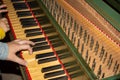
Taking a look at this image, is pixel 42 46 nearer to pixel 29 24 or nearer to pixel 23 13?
pixel 29 24

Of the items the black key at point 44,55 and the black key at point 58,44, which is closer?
the black key at point 58,44

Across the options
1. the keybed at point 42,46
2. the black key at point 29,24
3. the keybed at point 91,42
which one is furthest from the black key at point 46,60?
the black key at point 29,24

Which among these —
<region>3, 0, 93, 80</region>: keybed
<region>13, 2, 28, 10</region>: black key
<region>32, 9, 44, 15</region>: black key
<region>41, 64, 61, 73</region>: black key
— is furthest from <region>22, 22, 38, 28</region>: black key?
<region>41, 64, 61, 73</region>: black key

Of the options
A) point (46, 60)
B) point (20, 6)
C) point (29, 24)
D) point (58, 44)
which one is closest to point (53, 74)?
point (46, 60)

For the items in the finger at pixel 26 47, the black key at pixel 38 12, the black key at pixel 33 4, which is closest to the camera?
the finger at pixel 26 47

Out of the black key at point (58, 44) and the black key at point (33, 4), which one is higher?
the black key at point (33, 4)

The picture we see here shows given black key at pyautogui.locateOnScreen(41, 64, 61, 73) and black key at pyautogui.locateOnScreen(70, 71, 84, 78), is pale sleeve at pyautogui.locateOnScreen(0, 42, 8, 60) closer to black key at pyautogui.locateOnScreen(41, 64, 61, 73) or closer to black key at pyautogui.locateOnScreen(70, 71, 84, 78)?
black key at pyautogui.locateOnScreen(41, 64, 61, 73)

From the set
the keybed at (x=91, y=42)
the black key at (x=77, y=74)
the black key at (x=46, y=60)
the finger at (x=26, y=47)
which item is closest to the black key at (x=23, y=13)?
the keybed at (x=91, y=42)

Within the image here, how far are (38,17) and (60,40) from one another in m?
0.78

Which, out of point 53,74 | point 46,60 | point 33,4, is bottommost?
point 53,74

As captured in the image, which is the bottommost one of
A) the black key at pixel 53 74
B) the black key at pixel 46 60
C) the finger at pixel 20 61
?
the black key at pixel 53 74

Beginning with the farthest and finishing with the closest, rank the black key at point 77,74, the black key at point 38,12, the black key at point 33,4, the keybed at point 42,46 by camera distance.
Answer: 1. the black key at point 33,4
2. the black key at point 38,12
3. the keybed at point 42,46
4. the black key at point 77,74

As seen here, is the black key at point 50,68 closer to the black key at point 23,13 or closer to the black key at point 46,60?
the black key at point 46,60

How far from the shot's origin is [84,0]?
2.78 metres
